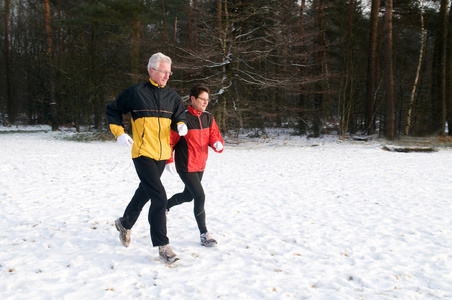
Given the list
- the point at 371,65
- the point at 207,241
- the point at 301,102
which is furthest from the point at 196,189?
the point at 371,65

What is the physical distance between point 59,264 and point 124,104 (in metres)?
Result: 1.82

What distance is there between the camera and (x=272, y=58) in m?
19.0

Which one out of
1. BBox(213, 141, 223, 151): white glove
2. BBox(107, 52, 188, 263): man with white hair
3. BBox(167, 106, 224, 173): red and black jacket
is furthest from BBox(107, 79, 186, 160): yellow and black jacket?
BBox(213, 141, 223, 151): white glove

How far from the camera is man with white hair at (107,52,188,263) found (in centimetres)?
314

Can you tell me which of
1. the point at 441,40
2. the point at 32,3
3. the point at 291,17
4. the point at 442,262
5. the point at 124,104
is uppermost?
the point at 32,3

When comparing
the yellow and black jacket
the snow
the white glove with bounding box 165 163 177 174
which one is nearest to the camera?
the snow

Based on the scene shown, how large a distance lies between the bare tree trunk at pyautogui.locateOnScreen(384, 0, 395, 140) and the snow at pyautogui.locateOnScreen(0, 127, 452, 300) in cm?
880

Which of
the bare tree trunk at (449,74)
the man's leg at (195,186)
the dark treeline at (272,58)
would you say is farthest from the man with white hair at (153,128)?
the bare tree trunk at (449,74)

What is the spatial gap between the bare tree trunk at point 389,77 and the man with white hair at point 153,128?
16.2 m

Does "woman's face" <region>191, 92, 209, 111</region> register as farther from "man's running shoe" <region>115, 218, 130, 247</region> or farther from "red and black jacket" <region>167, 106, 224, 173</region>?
"man's running shoe" <region>115, 218, 130, 247</region>

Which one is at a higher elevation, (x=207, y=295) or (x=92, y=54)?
(x=92, y=54)

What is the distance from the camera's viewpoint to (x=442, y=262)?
350 centimetres

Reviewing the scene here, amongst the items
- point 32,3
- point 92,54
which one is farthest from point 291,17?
point 32,3

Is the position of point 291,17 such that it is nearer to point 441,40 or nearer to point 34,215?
point 441,40
